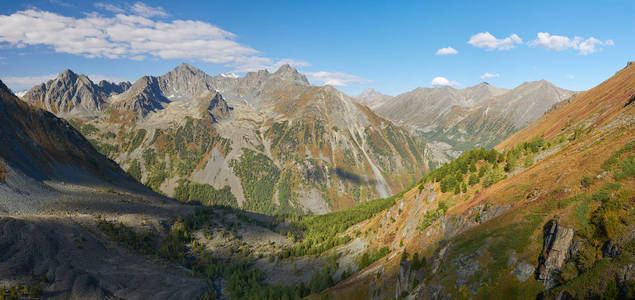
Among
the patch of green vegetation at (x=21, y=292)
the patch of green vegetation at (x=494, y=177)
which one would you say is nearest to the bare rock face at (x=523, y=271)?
the patch of green vegetation at (x=494, y=177)

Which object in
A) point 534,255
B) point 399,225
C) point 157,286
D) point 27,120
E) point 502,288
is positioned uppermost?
point 27,120

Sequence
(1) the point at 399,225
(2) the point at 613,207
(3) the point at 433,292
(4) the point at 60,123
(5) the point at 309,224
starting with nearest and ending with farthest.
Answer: (2) the point at 613,207, (3) the point at 433,292, (1) the point at 399,225, (4) the point at 60,123, (5) the point at 309,224

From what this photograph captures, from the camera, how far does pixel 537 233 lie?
2684cm

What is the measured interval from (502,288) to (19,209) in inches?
4892

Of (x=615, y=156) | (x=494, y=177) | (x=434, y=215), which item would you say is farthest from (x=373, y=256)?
(x=615, y=156)

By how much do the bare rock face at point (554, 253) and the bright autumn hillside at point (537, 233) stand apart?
0.21ft

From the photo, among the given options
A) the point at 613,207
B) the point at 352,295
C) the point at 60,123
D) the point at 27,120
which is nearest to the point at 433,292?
the point at 613,207

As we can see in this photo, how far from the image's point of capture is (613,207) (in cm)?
2167

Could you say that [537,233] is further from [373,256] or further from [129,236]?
[129,236]

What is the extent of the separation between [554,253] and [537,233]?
4.19m

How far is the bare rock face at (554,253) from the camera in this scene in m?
22.5

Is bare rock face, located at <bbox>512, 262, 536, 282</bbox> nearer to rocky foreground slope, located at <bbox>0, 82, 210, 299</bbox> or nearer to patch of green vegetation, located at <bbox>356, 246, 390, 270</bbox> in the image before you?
patch of green vegetation, located at <bbox>356, 246, 390, 270</bbox>

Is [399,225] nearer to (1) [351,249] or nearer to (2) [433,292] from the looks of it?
(1) [351,249]

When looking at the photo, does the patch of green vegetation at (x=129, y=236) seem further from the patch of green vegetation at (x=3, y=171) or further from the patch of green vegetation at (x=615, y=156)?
the patch of green vegetation at (x=615, y=156)
